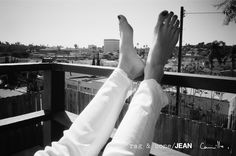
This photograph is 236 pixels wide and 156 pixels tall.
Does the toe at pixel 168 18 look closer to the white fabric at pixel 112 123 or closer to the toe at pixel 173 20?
the toe at pixel 173 20

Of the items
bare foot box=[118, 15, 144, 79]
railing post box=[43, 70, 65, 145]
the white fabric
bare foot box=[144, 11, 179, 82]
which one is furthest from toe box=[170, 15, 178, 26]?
railing post box=[43, 70, 65, 145]

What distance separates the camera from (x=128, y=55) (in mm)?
993

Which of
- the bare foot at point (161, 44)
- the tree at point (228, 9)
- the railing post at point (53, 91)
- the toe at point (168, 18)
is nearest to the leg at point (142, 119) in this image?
the bare foot at point (161, 44)

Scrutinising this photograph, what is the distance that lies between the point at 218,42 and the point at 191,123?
1369cm

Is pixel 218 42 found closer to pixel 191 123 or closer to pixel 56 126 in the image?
pixel 191 123

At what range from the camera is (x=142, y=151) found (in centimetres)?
51

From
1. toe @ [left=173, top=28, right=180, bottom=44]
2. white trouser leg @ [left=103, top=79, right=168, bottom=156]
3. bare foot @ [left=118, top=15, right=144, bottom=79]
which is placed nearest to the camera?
white trouser leg @ [left=103, top=79, right=168, bottom=156]

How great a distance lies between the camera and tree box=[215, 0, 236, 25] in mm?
7000

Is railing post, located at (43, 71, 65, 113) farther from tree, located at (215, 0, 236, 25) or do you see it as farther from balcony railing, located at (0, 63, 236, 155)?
tree, located at (215, 0, 236, 25)

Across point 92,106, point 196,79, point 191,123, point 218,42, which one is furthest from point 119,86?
point 218,42

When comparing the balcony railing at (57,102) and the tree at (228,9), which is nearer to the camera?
the balcony railing at (57,102)

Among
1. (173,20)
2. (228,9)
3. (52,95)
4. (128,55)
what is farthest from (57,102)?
(228,9)

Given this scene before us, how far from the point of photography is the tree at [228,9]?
7.00 metres

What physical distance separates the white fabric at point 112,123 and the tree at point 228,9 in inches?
317
